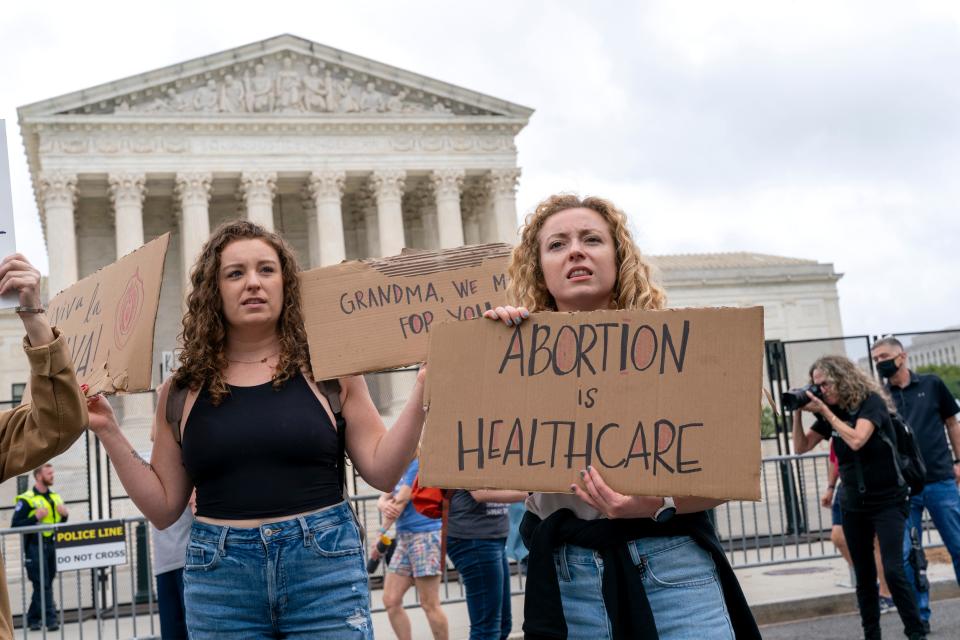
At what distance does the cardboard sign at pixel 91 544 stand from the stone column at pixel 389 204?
30824 mm

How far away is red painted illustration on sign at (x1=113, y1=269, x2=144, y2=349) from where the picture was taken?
315 centimetres

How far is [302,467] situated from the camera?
288cm

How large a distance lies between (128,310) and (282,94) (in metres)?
38.1

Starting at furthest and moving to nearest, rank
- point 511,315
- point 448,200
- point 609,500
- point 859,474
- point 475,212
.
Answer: point 475,212 < point 448,200 < point 859,474 < point 511,315 < point 609,500

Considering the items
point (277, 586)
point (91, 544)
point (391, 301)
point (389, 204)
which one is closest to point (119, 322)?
point (391, 301)

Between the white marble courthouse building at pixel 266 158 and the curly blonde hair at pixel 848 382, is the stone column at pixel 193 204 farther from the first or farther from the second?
the curly blonde hair at pixel 848 382

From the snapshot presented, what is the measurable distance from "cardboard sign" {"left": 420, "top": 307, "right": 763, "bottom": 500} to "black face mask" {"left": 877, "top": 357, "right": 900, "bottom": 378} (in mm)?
6197

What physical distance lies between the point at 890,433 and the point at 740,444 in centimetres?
462

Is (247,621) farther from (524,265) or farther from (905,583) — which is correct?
(905,583)

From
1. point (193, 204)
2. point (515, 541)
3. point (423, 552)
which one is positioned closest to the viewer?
point (423, 552)

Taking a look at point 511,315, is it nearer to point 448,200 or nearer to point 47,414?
point 47,414

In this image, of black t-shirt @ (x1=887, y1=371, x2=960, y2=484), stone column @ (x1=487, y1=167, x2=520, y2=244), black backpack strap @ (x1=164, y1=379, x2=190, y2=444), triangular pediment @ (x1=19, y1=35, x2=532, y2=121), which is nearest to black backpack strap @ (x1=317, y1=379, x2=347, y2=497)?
black backpack strap @ (x1=164, y1=379, x2=190, y2=444)

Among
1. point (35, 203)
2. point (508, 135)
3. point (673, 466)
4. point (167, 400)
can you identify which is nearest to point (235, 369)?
point (167, 400)

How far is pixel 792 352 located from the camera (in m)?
14.1
